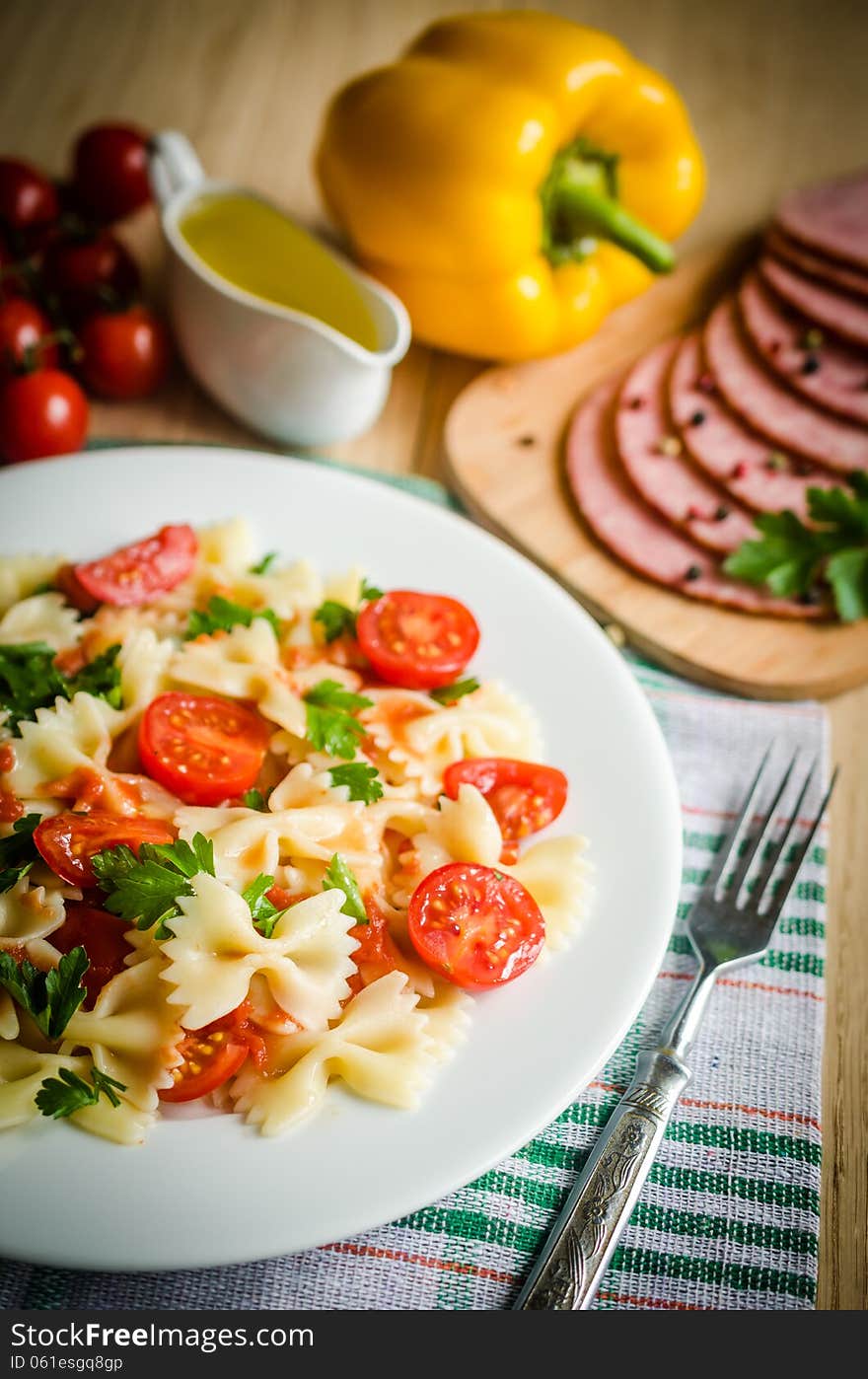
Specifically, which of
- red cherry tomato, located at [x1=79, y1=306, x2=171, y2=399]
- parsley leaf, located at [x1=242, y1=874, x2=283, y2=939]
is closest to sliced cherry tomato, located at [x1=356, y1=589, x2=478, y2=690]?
parsley leaf, located at [x1=242, y1=874, x2=283, y2=939]

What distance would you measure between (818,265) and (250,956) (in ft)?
17.0

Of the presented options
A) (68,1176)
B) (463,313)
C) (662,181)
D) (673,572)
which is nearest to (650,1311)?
(68,1176)

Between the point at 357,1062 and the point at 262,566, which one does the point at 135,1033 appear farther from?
the point at 262,566

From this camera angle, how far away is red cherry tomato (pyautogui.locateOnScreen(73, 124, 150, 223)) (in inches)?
255

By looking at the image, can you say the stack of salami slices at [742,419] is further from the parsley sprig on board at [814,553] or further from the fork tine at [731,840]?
the fork tine at [731,840]

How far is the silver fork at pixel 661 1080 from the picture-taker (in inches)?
126

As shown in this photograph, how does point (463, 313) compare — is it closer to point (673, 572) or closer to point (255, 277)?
point (255, 277)

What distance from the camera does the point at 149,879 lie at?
3.35 m

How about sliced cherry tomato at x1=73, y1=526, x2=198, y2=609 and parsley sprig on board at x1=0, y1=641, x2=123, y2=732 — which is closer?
parsley sprig on board at x1=0, y1=641, x2=123, y2=732

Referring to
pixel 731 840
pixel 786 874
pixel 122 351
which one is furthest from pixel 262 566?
pixel 786 874

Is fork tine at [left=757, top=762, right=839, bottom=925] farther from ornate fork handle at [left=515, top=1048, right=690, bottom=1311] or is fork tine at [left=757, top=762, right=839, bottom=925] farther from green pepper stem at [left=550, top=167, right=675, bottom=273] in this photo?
green pepper stem at [left=550, top=167, right=675, bottom=273]

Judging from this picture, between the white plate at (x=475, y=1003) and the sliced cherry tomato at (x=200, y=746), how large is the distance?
0.99 m

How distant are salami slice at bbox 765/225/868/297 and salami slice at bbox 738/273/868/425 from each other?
9.2 inches

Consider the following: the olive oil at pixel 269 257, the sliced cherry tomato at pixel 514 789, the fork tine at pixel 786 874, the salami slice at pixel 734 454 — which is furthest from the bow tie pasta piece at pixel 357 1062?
the olive oil at pixel 269 257
